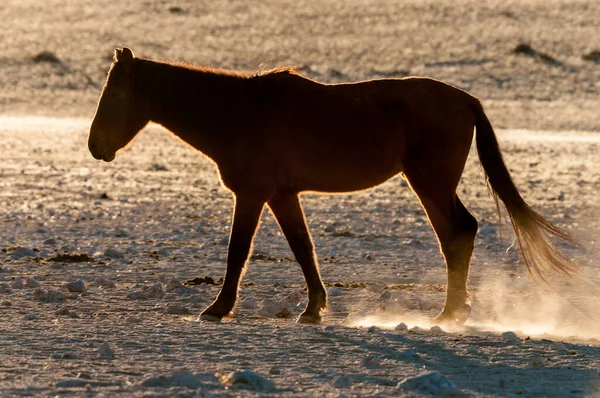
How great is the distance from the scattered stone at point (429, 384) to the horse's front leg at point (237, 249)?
2.34 metres

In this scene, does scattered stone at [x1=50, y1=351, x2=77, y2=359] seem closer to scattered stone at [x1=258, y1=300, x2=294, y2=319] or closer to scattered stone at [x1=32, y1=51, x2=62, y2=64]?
scattered stone at [x1=258, y1=300, x2=294, y2=319]

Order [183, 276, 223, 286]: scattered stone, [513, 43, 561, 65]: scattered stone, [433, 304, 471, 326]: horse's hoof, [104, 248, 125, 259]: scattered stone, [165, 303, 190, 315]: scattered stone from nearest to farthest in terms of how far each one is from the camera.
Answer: [433, 304, 471, 326]: horse's hoof → [165, 303, 190, 315]: scattered stone → [183, 276, 223, 286]: scattered stone → [104, 248, 125, 259]: scattered stone → [513, 43, 561, 65]: scattered stone

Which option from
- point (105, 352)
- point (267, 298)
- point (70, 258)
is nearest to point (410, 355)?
point (105, 352)

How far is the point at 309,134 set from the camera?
800 centimetres

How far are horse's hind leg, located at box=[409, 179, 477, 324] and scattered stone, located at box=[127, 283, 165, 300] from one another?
1.99m

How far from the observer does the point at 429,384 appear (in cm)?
563

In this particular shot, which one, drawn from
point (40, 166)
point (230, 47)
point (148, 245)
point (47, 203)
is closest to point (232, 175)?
point (148, 245)

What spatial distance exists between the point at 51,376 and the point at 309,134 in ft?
9.34

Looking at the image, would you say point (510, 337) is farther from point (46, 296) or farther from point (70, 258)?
point (70, 258)

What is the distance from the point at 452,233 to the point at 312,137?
3.85 feet

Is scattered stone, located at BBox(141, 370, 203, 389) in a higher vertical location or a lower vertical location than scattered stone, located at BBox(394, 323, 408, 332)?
lower

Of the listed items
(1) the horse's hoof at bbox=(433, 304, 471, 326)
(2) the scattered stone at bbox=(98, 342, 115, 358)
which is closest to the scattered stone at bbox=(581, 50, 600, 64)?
(1) the horse's hoof at bbox=(433, 304, 471, 326)

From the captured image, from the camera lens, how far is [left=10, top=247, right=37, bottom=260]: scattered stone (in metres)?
10.1

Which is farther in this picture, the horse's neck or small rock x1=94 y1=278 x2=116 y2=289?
small rock x1=94 y1=278 x2=116 y2=289
